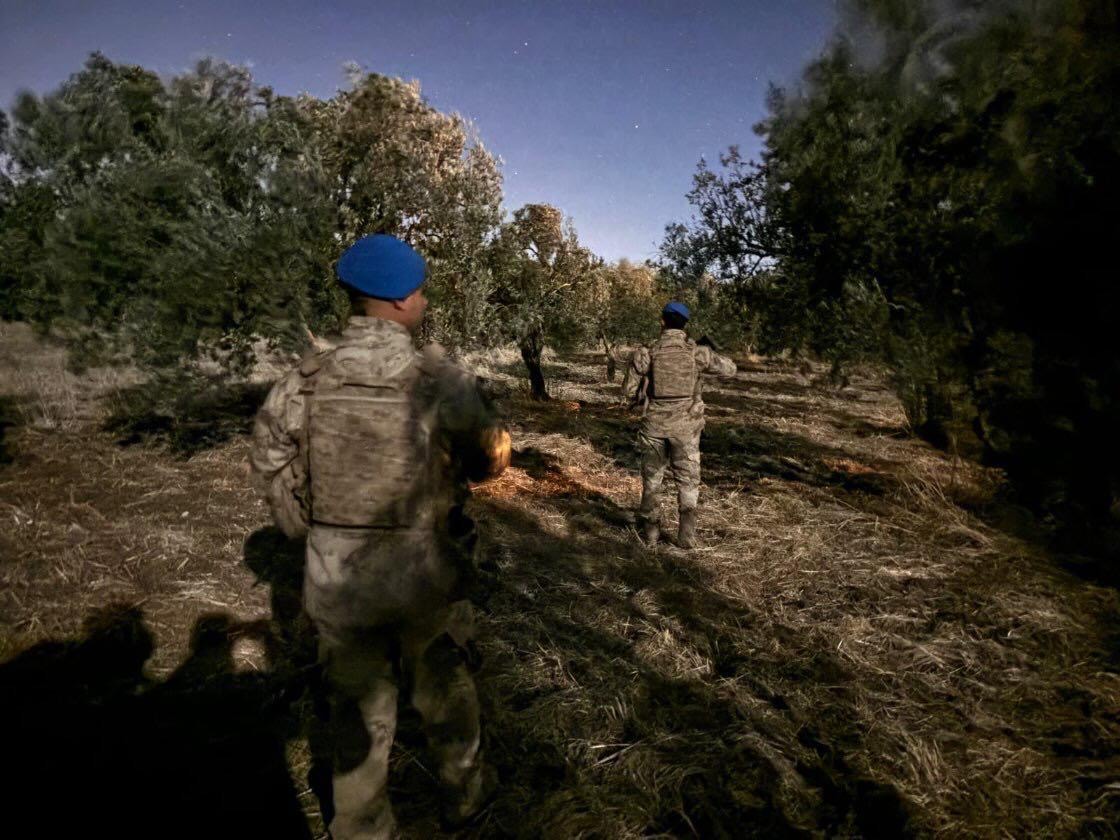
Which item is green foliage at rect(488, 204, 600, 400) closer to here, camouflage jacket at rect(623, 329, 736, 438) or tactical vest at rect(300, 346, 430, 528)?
camouflage jacket at rect(623, 329, 736, 438)

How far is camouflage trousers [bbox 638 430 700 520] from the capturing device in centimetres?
595

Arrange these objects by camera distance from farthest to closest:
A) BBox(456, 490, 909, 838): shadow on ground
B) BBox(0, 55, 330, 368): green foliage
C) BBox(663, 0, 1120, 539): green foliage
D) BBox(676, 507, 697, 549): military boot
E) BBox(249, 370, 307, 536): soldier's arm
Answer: BBox(0, 55, 330, 368): green foliage
BBox(676, 507, 697, 549): military boot
BBox(663, 0, 1120, 539): green foliage
BBox(456, 490, 909, 838): shadow on ground
BBox(249, 370, 307, 536): soldier's arm

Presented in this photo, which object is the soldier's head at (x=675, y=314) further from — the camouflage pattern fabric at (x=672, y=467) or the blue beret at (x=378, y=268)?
the blue beret at (x=378, y=268)

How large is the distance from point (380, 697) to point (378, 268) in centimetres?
167

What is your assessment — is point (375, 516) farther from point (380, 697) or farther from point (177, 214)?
point (177, 214)

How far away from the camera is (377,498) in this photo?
2.01m

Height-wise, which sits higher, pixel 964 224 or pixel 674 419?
pixel 964 224

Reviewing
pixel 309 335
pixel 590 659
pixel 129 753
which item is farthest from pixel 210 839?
pixel 309 335

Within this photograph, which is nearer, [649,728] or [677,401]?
[649,728]

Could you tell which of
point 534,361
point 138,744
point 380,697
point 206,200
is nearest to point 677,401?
point 380,697

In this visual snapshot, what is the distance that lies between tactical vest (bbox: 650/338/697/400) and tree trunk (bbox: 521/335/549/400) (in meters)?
6.86

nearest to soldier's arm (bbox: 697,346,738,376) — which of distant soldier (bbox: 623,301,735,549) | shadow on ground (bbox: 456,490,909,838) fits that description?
distant soldier (bbox: 623,301,735,549)

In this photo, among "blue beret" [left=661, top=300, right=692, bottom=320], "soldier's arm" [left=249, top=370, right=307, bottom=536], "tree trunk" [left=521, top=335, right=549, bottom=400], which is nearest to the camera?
"soldier's arm" [left=249, top=370, right=307, bottom=536]

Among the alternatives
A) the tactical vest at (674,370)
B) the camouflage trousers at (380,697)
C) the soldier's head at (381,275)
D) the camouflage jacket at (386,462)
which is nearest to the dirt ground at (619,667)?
the camouflage trousers at (380,697)
